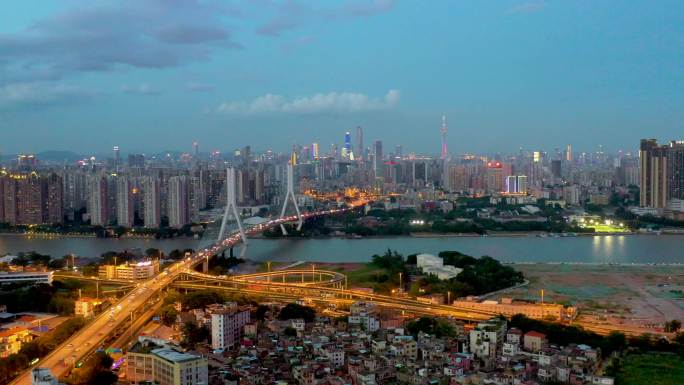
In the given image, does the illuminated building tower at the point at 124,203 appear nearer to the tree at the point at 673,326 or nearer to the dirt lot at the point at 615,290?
the dirt lot at the point at 615,290

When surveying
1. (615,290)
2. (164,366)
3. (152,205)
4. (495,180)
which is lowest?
(615,290)

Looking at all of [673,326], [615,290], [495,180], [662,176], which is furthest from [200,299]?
[495,180]

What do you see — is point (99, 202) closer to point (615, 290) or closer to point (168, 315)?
point (168, 315)

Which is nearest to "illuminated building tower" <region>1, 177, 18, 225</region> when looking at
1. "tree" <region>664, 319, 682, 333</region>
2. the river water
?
the river water

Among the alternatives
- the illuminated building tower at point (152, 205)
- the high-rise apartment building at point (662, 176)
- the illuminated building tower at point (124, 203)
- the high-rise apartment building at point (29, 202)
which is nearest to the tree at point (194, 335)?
the illuminated building tower at point (152, 205)

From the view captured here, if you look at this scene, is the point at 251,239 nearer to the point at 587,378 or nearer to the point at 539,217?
the point at 539,217

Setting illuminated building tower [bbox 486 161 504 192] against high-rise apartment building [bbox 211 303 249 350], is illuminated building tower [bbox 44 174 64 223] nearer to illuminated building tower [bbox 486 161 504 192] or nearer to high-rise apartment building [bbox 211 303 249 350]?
high-rise apartment building [bbox 211 303 249 350]

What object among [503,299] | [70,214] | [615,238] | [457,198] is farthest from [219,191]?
[503,299]
